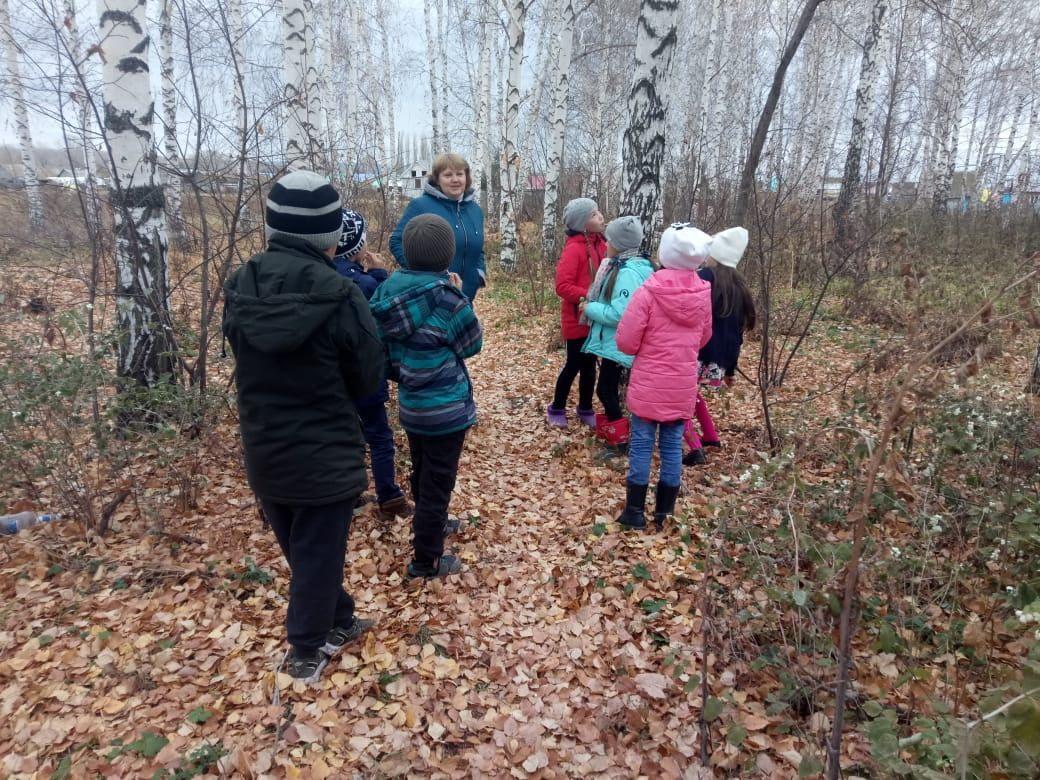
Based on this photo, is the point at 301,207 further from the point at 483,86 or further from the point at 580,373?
the point at 483,86

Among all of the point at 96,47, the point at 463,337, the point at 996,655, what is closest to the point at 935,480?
the point at 996,655

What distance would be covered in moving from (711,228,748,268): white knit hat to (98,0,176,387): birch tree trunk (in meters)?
3.93

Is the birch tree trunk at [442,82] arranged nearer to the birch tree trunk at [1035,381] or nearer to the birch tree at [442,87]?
the birch tree at [442,87]

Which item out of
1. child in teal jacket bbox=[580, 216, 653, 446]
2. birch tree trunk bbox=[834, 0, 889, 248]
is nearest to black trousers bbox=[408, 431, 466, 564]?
child in teal jacket bbox=[580, 216, 653, 446]

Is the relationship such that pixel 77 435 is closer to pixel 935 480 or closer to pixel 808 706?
pixel 808 706

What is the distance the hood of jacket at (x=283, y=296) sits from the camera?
2123mm

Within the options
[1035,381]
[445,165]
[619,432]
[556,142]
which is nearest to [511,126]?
[556,142]

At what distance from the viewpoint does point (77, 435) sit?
3605 millimetres

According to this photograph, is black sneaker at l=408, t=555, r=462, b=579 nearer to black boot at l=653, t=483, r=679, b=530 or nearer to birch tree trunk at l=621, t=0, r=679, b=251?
black boot at l=653, t=483, r=679, b=530

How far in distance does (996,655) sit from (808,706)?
0.95 m

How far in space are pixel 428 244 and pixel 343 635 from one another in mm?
1947

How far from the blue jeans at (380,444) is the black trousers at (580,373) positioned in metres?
2.05

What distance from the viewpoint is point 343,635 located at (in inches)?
112

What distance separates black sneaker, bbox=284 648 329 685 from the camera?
2.62 m
